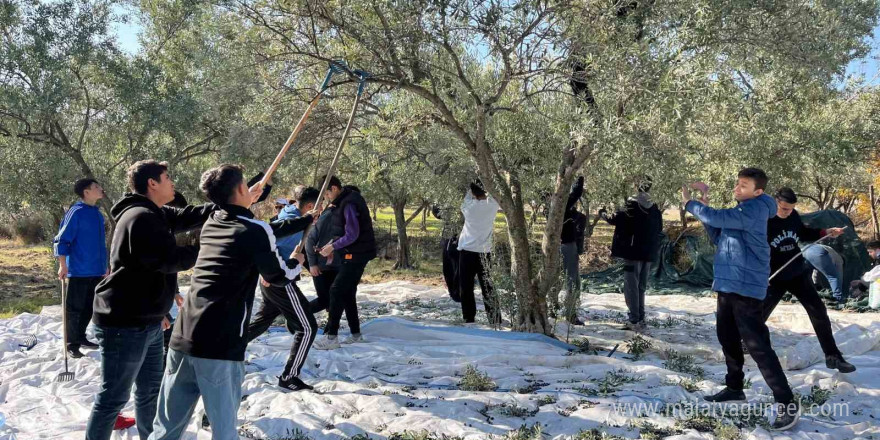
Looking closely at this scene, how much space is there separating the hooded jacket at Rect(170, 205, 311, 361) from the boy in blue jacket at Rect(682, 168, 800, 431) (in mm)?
2801

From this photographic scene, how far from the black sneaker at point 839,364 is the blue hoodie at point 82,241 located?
20.9 ft

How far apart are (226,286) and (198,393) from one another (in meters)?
0.59

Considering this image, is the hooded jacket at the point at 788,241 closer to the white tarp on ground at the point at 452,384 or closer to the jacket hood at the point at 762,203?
the white tarp on ground at the point at 452,384

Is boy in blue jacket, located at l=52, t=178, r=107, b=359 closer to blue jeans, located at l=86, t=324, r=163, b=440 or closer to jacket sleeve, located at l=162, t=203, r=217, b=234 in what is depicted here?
jacket sleeve, located at l=162, t=203, r=217, b=234

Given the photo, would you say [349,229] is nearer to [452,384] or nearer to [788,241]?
[452,384]

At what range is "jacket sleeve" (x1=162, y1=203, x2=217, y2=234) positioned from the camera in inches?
142

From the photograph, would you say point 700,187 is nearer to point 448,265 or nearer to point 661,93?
point 661,93

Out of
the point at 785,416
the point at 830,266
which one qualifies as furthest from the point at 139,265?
the point at 830,266

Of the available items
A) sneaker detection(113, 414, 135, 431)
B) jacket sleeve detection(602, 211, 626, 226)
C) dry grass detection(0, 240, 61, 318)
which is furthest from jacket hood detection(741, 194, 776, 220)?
dry grass detection(0, 240, 61, 318)

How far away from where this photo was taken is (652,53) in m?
4.74

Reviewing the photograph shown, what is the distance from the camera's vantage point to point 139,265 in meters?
3.13

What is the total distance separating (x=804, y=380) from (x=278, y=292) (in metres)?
4.05

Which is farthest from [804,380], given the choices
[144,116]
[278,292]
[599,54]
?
[144,116]

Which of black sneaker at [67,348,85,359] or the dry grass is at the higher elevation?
black sneaker at [67,348,85,359]
